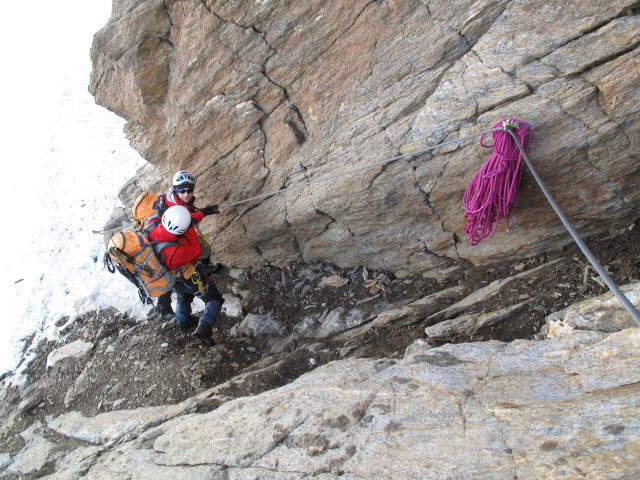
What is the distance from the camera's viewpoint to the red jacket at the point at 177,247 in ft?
20.0

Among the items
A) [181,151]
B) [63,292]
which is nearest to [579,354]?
[181,151]

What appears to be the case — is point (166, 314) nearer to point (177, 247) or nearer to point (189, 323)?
point (189, 323)

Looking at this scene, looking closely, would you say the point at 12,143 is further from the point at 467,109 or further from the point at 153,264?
the point at 467,109

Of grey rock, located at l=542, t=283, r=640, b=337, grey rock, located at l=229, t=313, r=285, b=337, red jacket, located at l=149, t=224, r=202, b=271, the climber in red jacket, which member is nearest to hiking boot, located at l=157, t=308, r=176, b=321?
the climber in red jacket

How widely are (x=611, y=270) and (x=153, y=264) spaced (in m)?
5.87

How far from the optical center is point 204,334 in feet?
22.2

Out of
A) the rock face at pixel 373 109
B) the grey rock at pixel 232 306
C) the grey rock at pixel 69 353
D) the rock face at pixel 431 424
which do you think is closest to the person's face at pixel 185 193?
the rock face at pixel 373 109

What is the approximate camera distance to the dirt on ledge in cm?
497

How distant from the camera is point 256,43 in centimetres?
657

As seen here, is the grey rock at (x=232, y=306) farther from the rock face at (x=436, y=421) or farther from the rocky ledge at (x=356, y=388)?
the rock face at (x=436, y=421)

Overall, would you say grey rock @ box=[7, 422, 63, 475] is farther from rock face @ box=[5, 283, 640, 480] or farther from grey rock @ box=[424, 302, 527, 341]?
grey rock @ box=[424, 302, 527, 341]

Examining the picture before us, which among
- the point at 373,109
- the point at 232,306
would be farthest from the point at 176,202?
the point at 373,109

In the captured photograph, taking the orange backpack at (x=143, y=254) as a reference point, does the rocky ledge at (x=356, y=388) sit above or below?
below

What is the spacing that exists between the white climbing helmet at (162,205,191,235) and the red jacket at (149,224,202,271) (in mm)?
190
